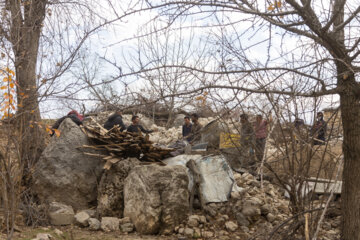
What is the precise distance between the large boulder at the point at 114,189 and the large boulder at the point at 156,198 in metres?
0.36

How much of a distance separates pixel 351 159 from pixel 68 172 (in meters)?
5.26

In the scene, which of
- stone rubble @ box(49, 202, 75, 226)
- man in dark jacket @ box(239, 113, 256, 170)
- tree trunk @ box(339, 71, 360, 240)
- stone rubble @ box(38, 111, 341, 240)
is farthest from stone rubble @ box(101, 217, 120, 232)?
tree trunk @ box(339, 71, 360, 240)

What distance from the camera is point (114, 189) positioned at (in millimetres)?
6559

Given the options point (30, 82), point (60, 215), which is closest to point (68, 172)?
point (60, 215)

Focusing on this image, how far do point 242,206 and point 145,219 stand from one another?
1.73 m

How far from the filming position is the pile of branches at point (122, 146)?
6.77m

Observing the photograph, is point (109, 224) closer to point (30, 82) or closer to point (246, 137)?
point (246, 137)

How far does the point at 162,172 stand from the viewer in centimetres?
618

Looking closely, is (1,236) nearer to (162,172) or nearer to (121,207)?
(121,207)

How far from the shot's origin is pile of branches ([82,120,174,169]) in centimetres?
677

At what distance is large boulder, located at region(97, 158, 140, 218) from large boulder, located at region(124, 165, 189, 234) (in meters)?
0.36

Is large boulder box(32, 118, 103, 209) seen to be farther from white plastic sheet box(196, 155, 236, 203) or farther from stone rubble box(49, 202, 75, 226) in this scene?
white plastic sheet box(196, 155, 236, 203)

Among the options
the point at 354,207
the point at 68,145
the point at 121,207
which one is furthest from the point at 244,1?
the point at 68,145

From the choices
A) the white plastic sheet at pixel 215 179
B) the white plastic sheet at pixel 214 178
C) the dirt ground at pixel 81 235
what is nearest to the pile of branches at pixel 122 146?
the white plastic sheet at pixel 214 178
